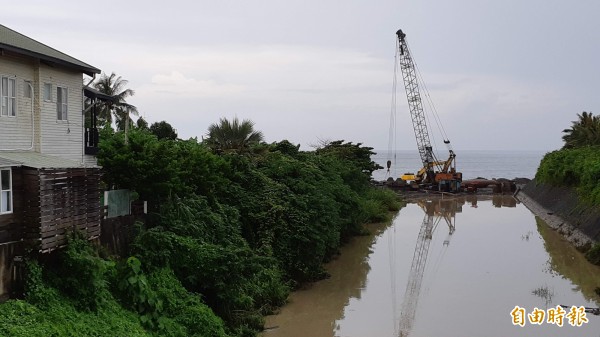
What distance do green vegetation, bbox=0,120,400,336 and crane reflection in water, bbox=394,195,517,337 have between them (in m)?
3.75

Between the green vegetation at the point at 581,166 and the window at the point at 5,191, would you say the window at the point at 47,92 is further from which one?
the green vegetation at the point at 581,166

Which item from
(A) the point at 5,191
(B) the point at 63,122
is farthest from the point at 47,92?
(A) the point at 5,191

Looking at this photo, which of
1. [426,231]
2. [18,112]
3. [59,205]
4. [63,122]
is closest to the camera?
[59,205]

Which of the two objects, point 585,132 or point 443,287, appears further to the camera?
point 585,132

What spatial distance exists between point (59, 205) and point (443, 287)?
15.9m

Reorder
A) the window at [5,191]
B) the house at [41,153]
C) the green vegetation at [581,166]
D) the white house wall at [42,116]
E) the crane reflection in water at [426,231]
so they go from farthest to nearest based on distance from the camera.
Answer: the green vegetation at [581,166]
the crane reflection in water at [426,231]
the white house wall at [42,116]
the house at [41,153]
the window at [5,191]

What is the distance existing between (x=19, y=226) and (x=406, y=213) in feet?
151

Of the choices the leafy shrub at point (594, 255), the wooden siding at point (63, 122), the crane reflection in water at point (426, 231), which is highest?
the wooden siding at point (63, 122)

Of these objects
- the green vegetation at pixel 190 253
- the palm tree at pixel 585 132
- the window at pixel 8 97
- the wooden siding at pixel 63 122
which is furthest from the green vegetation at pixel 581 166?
the window at pixel 8 97

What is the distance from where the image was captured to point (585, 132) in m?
Answer: 65.2

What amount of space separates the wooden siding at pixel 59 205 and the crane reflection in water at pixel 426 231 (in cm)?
942

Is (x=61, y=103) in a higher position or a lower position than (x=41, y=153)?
higher

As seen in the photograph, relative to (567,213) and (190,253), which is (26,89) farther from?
(567,213)

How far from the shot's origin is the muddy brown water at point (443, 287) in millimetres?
19766
